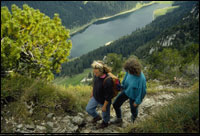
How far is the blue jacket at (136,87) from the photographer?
3.78 meters

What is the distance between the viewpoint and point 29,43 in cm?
1063

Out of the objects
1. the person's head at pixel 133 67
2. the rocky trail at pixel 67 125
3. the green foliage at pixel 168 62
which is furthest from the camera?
the green foliage at pixel 168 62

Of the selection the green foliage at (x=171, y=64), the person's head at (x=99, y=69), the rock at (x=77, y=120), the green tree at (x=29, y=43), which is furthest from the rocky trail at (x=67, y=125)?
the green foliage at (x=171, y=64)

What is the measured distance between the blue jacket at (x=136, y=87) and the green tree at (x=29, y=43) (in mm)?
6311

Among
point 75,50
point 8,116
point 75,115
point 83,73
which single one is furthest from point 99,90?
point 75,50

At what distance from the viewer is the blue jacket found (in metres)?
3.78

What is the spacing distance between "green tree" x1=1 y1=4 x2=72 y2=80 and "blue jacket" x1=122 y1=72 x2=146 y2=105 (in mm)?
6311

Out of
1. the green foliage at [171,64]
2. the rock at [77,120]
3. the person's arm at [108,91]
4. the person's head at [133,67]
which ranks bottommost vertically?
the green foliage at [171,64]

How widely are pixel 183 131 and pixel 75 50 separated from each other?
593 feet

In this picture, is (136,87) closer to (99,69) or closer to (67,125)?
(99,69)

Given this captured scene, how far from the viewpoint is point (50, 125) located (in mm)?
4332

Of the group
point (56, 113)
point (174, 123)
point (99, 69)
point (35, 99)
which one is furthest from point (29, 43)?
point (174, 123)

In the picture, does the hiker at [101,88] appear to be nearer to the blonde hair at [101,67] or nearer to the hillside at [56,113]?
the blonde hair at [101,67]

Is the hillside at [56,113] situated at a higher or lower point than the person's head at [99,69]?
lower
